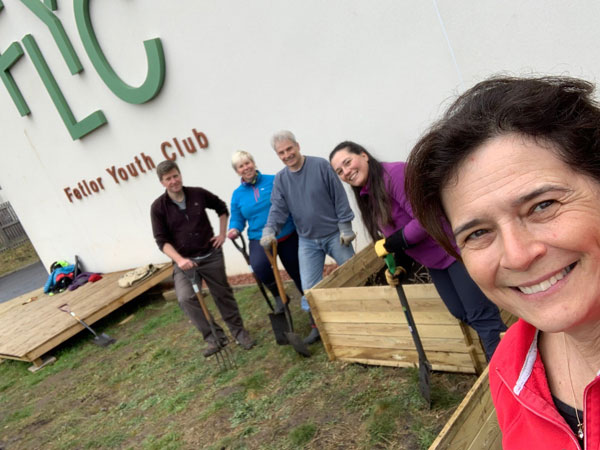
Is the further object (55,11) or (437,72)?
(55,11)

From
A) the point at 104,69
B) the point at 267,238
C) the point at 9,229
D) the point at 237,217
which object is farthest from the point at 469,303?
the point at 9,229

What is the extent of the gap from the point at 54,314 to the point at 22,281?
9.65 meters

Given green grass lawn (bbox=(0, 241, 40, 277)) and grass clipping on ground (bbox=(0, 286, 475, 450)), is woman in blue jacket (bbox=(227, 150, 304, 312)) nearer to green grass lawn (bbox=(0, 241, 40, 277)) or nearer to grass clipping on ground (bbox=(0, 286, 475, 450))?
grass clipping on ground (bbox=(0, 286, 475, 450))

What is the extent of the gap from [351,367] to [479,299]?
152 centimetres

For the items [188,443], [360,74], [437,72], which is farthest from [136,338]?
[437,72]

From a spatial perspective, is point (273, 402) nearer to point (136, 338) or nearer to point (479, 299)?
point (479, 299)

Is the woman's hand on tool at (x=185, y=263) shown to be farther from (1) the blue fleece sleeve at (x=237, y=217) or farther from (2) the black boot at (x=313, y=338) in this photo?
(2) the black boot at (x=313, y=338)

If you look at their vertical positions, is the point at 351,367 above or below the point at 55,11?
below

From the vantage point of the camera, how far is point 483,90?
1106 mm

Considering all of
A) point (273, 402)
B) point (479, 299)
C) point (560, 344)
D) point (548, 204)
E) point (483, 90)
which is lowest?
point (273, 402)

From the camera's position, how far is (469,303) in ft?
8.84

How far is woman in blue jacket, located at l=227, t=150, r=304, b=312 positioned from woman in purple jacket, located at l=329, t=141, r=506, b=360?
1740 mm

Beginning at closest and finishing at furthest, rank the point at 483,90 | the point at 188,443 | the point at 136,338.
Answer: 1. the point at 483,90
2. the point at 188,443
3. the point at 136,338

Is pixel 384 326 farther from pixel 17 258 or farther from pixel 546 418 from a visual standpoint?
pixel 17 258
